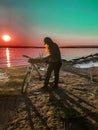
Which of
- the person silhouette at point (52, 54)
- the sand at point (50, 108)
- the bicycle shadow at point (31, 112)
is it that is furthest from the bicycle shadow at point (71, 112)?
the person silhouette at point (52, 54)

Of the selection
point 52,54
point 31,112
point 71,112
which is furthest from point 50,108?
point 52,54

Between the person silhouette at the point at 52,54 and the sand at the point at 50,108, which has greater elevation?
the person silhouette at the point at 52,54

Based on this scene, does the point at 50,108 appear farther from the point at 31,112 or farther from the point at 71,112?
the point at 71,112

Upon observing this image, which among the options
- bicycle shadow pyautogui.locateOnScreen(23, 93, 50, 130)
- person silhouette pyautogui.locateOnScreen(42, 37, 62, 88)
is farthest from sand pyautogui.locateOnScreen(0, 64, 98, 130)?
person silhouette pyautogui.locateOnScreen(42, 37, 62, 88)

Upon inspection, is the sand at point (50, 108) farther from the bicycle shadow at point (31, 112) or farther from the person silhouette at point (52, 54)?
the person silhouette at point (52, 54)

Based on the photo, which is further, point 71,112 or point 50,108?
point 50,108

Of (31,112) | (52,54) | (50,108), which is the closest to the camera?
(31,112)

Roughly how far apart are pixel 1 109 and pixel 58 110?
94.4 inches

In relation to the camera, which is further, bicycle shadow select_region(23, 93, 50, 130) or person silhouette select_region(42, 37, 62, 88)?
person silhouette select_region(42, 37, 62, 88)

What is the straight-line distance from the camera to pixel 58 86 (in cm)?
1158

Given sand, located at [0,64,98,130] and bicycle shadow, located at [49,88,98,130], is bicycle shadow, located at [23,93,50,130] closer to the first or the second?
sand, located at [0,64,98,130]

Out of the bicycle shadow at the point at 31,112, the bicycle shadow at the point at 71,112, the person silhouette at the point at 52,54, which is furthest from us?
the person silhouette at the point at 52,54

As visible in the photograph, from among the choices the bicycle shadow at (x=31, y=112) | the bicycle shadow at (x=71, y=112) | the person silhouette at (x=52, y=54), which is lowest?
the bicycle shadow at (x=31, y=112)

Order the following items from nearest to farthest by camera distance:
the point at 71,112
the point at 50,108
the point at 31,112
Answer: the point at 71,112 → the point at 31,112 → the point at 50,108
